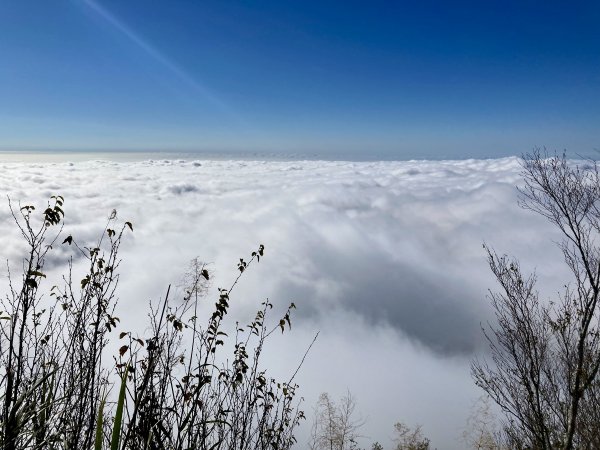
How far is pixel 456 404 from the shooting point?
415 ft

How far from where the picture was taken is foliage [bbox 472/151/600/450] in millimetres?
11562

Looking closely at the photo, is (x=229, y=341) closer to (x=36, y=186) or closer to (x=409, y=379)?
(x=409, y=379)

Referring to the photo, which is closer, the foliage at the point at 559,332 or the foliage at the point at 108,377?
the foliage at the point at 108,377

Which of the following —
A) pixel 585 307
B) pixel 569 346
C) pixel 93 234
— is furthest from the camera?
pixel 93 234

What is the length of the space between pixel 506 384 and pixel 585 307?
465 centimetres

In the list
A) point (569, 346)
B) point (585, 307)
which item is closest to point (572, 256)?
point (585, 307)

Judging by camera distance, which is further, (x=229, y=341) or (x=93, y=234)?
(x=93, y=234)

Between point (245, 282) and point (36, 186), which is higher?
point (36, 186)

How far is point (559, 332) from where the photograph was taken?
13594mm

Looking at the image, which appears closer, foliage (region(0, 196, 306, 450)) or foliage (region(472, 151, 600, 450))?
foliage (region(0, 196, 306, 450))

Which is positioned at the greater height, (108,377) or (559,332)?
(108,377)

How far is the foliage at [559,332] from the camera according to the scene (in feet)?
37.9

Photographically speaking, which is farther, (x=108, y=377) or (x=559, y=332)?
(x=559, y=332)

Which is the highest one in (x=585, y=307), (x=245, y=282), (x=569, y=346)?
(x=585, y=307)
